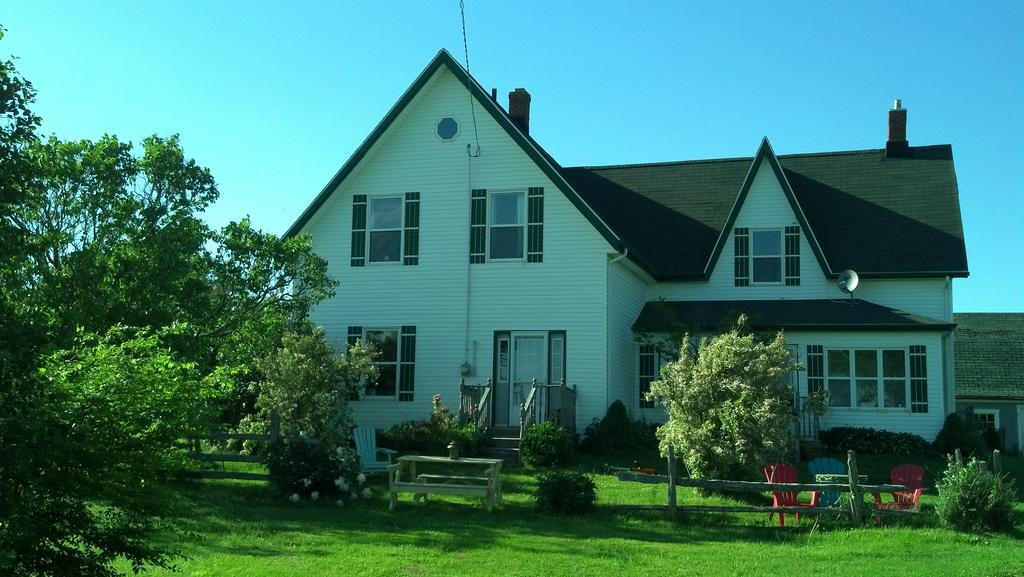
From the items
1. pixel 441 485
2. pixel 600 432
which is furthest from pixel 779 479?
pixel 600 432

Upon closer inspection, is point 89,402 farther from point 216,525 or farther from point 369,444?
point 369,444

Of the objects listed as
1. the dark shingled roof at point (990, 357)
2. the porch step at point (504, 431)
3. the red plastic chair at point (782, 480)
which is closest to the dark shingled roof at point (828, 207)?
the porch step at point (504, 431)

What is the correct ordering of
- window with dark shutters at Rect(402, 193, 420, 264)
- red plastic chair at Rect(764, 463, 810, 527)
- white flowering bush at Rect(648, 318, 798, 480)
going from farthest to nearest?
window with dark shutters at Rect(402, 193, 420, 264), white flowering bush at Rect(648, 318, 798, 480), red plastic chair at Rect(764, 463, 810, 527)

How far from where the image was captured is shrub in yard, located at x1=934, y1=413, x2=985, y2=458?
21.6m

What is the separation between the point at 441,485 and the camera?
15.1 meters

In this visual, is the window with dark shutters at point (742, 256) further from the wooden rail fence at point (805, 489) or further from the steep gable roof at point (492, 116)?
the wooden rail fence at point (805, 489)

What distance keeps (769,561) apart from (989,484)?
13.3 ft

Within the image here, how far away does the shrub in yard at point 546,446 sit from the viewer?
19594mm

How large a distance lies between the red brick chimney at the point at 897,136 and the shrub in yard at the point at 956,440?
8954mm

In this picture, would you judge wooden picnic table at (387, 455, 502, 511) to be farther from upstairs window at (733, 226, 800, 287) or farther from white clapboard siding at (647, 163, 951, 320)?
upstairs window at (733, 226, 800, 287)

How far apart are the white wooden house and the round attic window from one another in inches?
1.6

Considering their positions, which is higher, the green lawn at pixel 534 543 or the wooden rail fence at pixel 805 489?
the wooden rail fence at pixel 805 489

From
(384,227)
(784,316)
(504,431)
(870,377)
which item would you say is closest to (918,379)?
(870,377)

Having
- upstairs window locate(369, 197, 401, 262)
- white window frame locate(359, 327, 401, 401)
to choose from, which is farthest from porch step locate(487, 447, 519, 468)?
upstairs window locate(369, 197, 401, 262)
